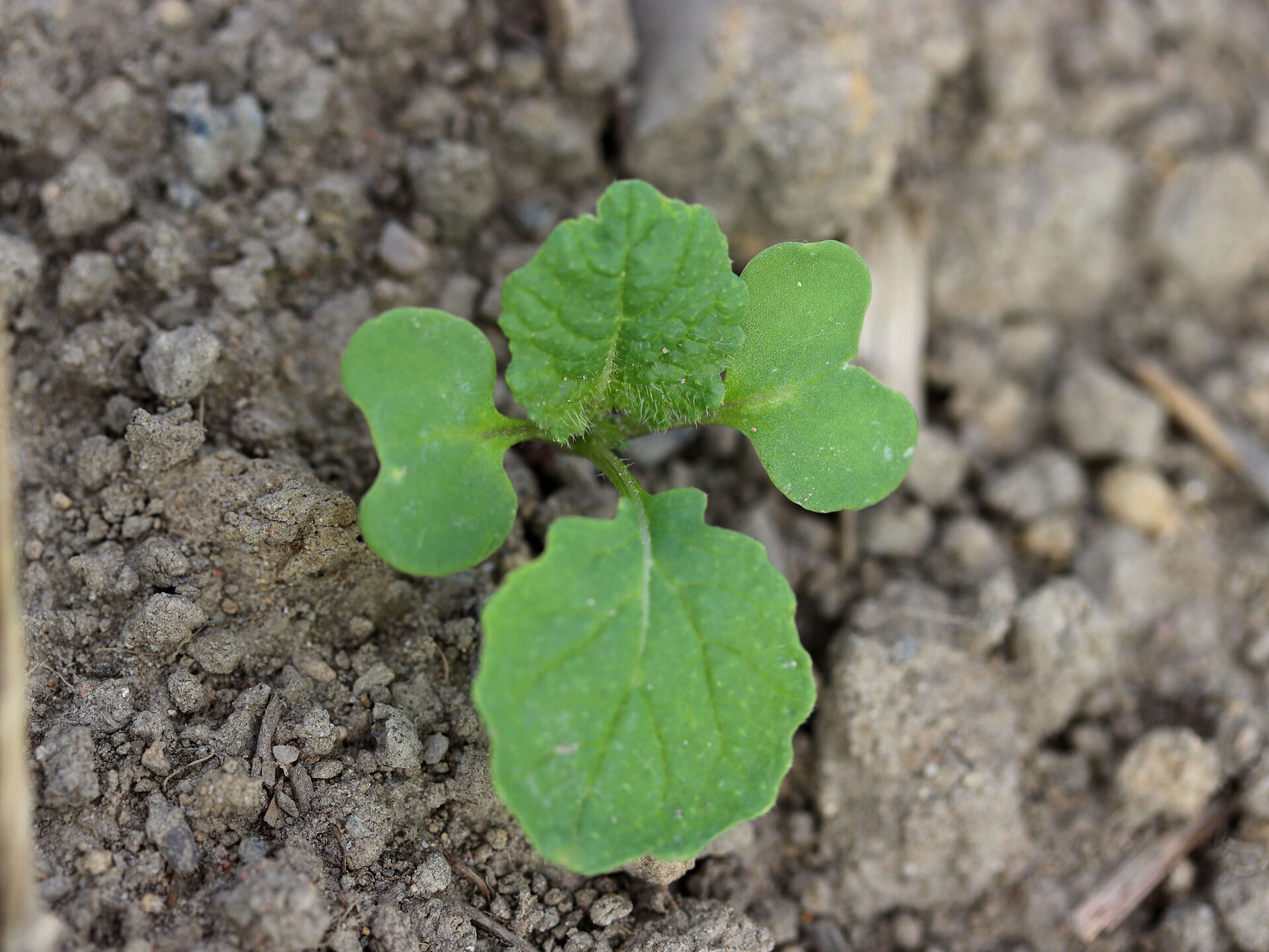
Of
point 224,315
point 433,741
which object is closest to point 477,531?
point 433,741

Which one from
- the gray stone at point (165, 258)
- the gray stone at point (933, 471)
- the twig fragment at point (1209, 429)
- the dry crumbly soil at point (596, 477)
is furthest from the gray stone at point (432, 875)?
the twig fragment at point (1209, 429)

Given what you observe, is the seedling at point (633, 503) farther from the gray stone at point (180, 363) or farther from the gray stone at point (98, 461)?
the gray stone at point (98, 461)

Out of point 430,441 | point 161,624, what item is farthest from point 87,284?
point 430,441

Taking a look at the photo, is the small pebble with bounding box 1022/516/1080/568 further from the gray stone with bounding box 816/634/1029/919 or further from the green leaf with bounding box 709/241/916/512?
the green leaf with bounding box 709/241/916/512

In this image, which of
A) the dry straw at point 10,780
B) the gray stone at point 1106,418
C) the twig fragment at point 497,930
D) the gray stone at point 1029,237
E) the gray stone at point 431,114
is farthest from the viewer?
the gray stone at point 1029,237

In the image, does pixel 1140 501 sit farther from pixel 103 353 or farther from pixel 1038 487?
pixel 103 353

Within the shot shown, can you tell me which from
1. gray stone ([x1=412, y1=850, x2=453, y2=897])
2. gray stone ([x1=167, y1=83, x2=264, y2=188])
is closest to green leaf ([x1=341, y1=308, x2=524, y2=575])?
gray stone ([x1=412, y1=850, x2=453, y2=897])
